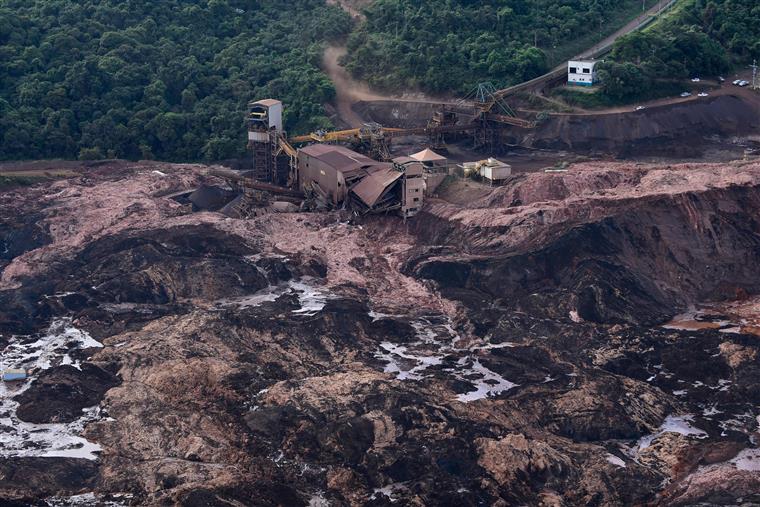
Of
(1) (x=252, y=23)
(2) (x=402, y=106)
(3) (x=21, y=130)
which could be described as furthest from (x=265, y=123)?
(1) (x=252, y=23)

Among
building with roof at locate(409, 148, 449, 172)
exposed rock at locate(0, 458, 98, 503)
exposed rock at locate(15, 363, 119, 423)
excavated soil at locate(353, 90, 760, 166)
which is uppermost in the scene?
excavated soil at locate(353, 90, 760, 166)

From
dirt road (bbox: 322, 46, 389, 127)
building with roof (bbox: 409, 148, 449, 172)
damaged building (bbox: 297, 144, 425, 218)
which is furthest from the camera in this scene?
dirt road (bbox: 322, 46, 389, 127)

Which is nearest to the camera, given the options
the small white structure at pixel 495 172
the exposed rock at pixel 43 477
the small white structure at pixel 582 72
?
the exposed rock at pixel 43 477

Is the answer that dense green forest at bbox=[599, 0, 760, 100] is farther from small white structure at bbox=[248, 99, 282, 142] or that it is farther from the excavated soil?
small white structure at bbox=[248, 99, 282, 142]

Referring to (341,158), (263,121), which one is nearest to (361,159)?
(341,158)

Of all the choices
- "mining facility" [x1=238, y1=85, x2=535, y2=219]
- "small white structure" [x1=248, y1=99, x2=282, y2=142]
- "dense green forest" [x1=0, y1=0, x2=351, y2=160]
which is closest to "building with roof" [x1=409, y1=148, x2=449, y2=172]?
"mining facility" [x1=238, y1=85, x2=535, y2=219]

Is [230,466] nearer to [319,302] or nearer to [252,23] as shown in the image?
[319,302]

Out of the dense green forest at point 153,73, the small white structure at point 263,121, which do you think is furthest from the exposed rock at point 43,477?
the dense green forest at point 153,73

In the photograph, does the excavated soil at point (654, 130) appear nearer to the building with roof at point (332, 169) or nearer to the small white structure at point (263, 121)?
the building with roof at point (332, 169)
